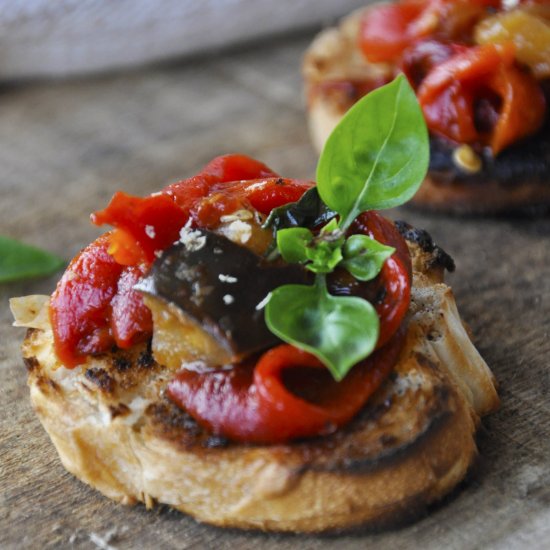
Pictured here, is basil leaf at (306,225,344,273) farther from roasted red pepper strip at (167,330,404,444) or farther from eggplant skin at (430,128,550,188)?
eggplant skin at (430,128,550,188)

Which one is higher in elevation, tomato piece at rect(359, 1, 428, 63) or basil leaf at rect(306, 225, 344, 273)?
basil leaf at rect(306, 225, 344, 273)

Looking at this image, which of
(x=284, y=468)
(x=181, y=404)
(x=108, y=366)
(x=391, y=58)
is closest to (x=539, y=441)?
(x=284, y=468)

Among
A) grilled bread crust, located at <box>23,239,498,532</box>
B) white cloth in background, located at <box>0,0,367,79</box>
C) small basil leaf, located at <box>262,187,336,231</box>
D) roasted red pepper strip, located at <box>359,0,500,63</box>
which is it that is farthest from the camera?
white cloth in background, located at <box>0,0,367,79</box>

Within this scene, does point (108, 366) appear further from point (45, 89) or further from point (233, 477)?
point (45, 89)

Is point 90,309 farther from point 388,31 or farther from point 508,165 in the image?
point 388,31

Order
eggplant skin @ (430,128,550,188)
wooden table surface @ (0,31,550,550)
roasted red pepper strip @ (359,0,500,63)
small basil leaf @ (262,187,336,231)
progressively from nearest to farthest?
wooden table surface @ (0,31,550,550) < small basil leaf @ (262,187,336,231) < eggplant skin @ (430,128,550,188) < roasted red pepper strip @ (359,0,500,63)

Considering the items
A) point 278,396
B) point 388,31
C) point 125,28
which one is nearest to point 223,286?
point 278,396

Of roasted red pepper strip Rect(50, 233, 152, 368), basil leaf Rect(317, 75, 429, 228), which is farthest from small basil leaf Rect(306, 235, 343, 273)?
roasted red pepper strip Rect(50, 233, 152, 368)

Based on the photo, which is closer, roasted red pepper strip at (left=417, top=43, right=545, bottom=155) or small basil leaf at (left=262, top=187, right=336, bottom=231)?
small basil leaf at (left=262, top=187, right=336, bottom=231)
